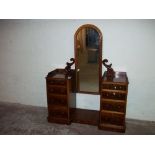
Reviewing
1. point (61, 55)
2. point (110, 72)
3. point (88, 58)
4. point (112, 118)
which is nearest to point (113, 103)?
point (112, 118)

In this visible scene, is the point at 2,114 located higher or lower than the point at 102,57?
lower

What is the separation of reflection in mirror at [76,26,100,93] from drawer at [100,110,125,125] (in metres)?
0.65

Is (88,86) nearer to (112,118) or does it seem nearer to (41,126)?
(112,118)

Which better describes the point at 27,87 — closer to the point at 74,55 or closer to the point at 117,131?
the point at 74,55

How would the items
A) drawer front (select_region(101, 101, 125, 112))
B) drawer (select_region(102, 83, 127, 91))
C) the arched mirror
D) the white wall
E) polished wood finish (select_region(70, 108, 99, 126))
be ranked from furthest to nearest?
polished wood finish (select_region(70, 108, 99, 126)), the arched mirror, the white wall, drawer front (select_region(101, 101, 125, 112)), drawer (select_region(102, 83, 127, 91))

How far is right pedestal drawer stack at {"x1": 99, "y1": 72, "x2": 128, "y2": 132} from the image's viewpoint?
3.21 m

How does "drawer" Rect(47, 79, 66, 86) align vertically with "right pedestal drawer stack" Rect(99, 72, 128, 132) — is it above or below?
above

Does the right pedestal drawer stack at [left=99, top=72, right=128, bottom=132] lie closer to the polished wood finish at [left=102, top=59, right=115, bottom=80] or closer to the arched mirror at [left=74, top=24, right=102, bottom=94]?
the polished wood finish at [left=102, top=59, right=115, bottom=80]

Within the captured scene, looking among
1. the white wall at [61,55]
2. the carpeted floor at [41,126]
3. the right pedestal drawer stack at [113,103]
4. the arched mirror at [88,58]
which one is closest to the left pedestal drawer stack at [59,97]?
the carpeted floor at [41,126]

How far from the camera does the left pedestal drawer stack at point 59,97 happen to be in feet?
11.4

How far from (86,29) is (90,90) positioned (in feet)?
4.24

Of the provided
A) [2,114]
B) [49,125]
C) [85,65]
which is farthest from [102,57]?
[2,114]

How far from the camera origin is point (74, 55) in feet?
12.4

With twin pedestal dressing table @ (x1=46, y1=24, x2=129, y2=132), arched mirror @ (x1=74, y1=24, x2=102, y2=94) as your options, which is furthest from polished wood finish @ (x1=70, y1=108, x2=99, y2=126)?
arched mirror @ (x1=74, y1=24, x2=102, y2=94)
